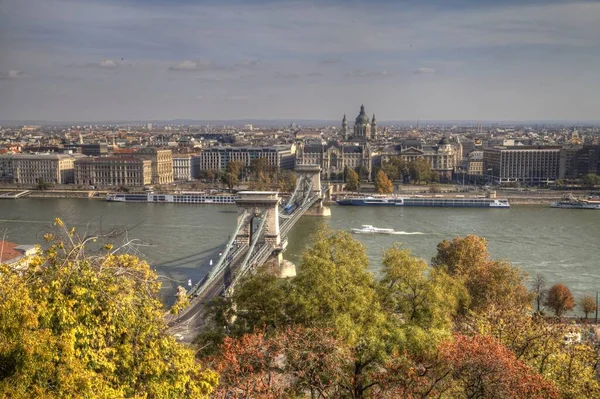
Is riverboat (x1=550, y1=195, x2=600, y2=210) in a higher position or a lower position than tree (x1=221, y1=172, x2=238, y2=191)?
lower

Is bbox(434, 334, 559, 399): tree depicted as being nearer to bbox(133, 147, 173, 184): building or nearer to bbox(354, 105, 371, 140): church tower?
bbox(133, 147, 173, 184): building

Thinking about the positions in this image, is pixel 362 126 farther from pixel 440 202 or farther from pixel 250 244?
pixel 250 244

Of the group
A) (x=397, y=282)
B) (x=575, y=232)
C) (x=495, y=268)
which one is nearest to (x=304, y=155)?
(x=575, y=232)

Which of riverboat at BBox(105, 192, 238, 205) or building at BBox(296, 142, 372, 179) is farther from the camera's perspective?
building at BBox(296, 142, 372, 179)

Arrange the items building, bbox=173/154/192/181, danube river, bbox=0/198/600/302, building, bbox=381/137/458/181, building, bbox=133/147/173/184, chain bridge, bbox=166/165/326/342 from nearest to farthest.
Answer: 1. chain bridge, bbox=166/165/326/342
2. danube river, bbox=0/198/600/302
3. building, bbox=133/147/173/184
4. building, bbox=173/154/192/181
5. building, bbox=381/137/458/181

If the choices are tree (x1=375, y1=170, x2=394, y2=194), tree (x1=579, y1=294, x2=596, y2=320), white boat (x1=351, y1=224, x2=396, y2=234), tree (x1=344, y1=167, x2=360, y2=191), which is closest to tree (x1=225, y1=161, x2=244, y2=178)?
tree (x1=344, y1=167, x2=360, y2=191)

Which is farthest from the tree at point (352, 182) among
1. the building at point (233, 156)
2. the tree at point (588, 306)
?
the tree at point (588, 306)

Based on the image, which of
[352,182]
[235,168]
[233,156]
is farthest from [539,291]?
[233,156]

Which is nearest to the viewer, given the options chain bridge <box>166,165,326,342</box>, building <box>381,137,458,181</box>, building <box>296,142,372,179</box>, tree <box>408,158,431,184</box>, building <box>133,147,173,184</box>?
chain bridge <box>166,165,326,342</box>
